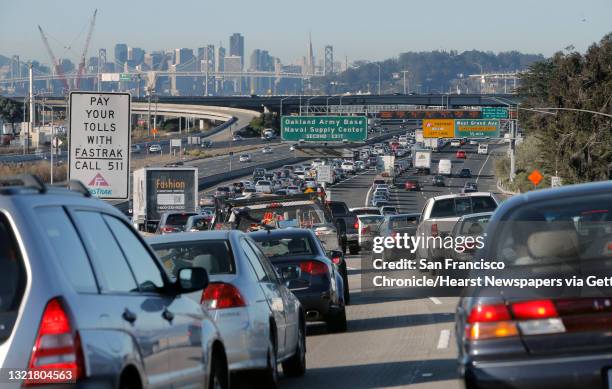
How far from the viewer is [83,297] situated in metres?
5.92

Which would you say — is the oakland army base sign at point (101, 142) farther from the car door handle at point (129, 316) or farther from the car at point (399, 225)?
the car door handle at point (129, 316)

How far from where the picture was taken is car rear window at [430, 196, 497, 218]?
98.9ft

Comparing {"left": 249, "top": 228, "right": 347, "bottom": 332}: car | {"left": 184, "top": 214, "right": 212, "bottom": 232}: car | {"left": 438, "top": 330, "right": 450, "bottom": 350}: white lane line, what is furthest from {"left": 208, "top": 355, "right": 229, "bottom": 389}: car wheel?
{"left": 184, "top": 214, "right": 212, "bottom": 232}: car

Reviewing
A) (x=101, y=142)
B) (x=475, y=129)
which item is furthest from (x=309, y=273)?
(x=475, y=129)

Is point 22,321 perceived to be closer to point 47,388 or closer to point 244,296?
point 47,388

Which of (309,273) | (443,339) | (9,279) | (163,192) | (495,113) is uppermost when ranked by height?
(9,279)

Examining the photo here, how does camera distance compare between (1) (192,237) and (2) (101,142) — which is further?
(2) (101,142)

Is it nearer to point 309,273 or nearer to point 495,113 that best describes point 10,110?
point 495,113

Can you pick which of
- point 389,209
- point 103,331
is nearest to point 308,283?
point 103,331

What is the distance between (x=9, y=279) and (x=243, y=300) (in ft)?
17.3

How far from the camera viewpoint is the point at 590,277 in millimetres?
7570

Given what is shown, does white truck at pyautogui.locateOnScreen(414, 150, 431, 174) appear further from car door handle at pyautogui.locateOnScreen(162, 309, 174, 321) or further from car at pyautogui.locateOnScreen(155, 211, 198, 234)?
car door handle at pyautogui.locateOnScreen(162, 309, 174, 321)

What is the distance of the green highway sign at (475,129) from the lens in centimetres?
10056

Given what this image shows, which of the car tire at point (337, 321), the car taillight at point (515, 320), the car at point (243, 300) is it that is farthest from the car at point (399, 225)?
the car taillight at point (515, 320)
